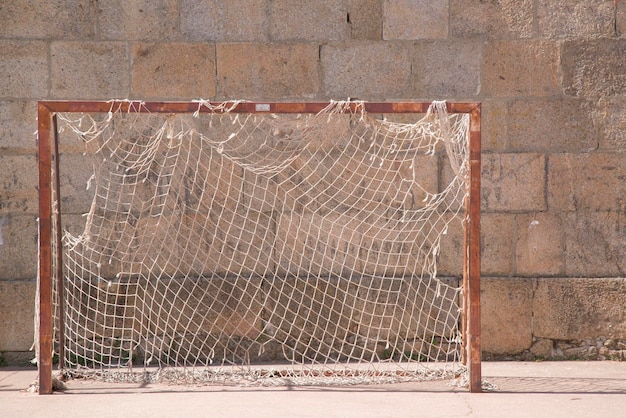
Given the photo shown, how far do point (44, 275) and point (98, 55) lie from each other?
1679mm

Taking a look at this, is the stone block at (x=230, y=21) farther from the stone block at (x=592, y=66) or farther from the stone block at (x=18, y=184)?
the stone block at (x=592, y=66)

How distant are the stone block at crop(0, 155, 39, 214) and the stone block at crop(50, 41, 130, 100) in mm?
517

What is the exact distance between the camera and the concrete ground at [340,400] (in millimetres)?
4215

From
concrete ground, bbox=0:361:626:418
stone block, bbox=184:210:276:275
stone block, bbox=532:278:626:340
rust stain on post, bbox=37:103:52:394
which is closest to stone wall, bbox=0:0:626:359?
stone block, bbox=532:278:626:340

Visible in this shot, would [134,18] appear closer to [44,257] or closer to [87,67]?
[87,67]

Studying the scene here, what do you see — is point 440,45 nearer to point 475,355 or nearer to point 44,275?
point 475,355

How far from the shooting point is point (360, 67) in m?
5.62

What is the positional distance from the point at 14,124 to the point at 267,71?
1.74 m

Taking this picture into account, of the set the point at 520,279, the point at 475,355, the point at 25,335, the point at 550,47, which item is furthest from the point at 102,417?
the point at 550,47

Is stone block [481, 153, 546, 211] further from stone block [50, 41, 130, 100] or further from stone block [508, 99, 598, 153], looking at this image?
stone block [50, 41, 130, 100]

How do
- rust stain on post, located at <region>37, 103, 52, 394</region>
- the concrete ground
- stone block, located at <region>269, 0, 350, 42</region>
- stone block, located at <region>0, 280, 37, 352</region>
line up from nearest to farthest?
the concrete ground, rust stain on post, located at <region>37, 103, 52, 394</region>, stone block, located at <region>0, 280, 37, 352</region>, stone block, located at <region>269, 0, 350, 42</region>

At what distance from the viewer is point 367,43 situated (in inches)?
221

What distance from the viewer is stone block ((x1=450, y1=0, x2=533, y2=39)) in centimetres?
561

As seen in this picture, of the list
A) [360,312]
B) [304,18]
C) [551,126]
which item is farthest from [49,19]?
[551,126]
